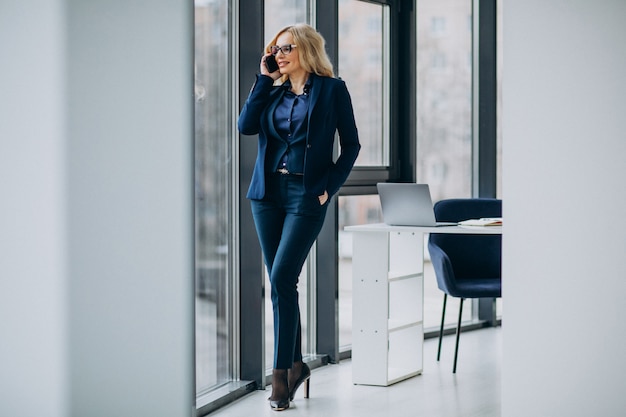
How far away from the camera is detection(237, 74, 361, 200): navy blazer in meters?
3.43

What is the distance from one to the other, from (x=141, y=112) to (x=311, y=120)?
1085 millimetres

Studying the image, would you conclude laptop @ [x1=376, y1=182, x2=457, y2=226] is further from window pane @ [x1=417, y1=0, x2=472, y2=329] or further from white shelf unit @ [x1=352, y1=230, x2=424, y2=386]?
window pane @ [x1=417, y1=0, x2=472, y2=329]

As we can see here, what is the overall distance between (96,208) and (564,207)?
4.25ft

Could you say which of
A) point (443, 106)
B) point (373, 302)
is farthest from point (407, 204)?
point (443, 106)

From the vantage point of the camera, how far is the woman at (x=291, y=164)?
3432mm

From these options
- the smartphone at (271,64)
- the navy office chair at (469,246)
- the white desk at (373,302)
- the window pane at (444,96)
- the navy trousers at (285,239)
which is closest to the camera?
the navy trousers at (285,239)

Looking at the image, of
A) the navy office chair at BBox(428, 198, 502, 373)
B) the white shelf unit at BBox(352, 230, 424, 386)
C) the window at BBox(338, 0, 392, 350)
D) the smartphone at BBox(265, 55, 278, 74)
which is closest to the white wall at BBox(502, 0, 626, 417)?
the smartphone at BBox(265, 55, 278, 74)

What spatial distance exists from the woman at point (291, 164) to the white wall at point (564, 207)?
117 centimetres

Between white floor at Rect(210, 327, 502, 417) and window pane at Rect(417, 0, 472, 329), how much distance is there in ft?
3.23

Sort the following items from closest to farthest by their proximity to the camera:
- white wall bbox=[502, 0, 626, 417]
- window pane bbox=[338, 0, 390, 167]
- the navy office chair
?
white wall bbox=[502, 0, 626, 417] → the navy office chair → window pane bbox=[338, 0, 390, 167]

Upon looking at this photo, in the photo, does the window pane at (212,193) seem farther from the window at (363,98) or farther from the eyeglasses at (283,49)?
the window at (363,98)

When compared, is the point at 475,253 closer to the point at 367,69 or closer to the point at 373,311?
the point at 373,311

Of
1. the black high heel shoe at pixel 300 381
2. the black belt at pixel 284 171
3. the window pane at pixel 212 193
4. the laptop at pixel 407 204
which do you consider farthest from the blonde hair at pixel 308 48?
the black high heel shoe at pixel 300 381

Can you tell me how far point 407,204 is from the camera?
3.93 meters
